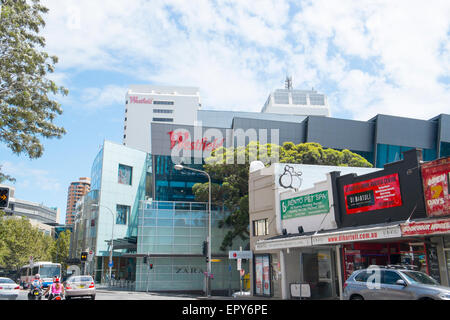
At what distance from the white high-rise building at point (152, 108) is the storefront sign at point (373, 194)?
317ft

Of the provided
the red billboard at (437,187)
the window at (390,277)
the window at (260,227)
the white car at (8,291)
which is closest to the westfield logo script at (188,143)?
the window at (260,227)

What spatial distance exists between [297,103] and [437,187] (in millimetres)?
126875

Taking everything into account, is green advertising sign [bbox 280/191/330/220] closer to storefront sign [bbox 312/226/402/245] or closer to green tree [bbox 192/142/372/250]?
storefront sign [bbox 312/226/402/245]

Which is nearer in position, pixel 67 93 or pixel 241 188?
pixel 67 93

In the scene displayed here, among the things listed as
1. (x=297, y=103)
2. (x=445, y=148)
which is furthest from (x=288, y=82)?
(x=445, y=148)

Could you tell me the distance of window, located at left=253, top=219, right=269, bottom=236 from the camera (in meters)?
29.4

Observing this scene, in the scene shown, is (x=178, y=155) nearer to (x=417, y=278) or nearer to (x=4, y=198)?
(x=4, y=198)

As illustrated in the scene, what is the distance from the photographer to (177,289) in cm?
4159

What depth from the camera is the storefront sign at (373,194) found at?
19984mm

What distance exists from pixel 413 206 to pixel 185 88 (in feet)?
376

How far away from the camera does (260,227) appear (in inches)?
1190
